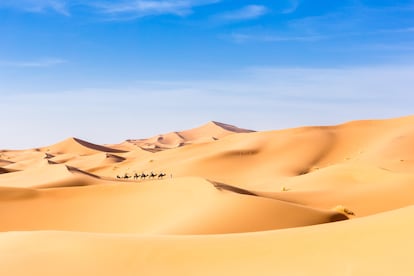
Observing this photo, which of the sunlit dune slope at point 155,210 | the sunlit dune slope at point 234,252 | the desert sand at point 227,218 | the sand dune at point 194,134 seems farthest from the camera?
the sand dune at point 194,134

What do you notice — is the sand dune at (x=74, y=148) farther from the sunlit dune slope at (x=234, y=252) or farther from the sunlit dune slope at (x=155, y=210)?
the sunlit dune slope at (x=234, y=252)

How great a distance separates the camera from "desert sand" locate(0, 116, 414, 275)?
489 centimetres

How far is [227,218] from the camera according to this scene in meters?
12.3

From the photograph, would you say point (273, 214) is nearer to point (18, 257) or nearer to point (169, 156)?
point (18, 257)

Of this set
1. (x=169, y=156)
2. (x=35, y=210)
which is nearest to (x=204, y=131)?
(x=169, y=156)

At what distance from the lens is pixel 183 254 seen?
536 centimetres

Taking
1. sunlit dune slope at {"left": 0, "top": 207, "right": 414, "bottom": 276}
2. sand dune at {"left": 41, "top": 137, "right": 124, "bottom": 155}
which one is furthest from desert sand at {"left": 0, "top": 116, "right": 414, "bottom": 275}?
sand dune at {"left": 41, "top": 137, "right": 124, "bottom": 155}

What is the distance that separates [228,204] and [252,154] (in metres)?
30.7

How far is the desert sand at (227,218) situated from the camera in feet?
16.0

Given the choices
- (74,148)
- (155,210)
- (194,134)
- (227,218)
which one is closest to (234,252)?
(227,218)

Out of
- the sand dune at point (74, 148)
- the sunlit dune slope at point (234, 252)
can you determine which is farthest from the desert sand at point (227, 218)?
the sand dune at point (74, 148)

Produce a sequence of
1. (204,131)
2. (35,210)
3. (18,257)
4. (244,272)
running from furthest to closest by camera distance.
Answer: (204,131)
(35,210)
(18,257)
(244,272)

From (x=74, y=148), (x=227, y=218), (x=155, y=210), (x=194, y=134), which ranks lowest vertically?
(x=155, y=210)

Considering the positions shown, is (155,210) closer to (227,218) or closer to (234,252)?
(227,218)
